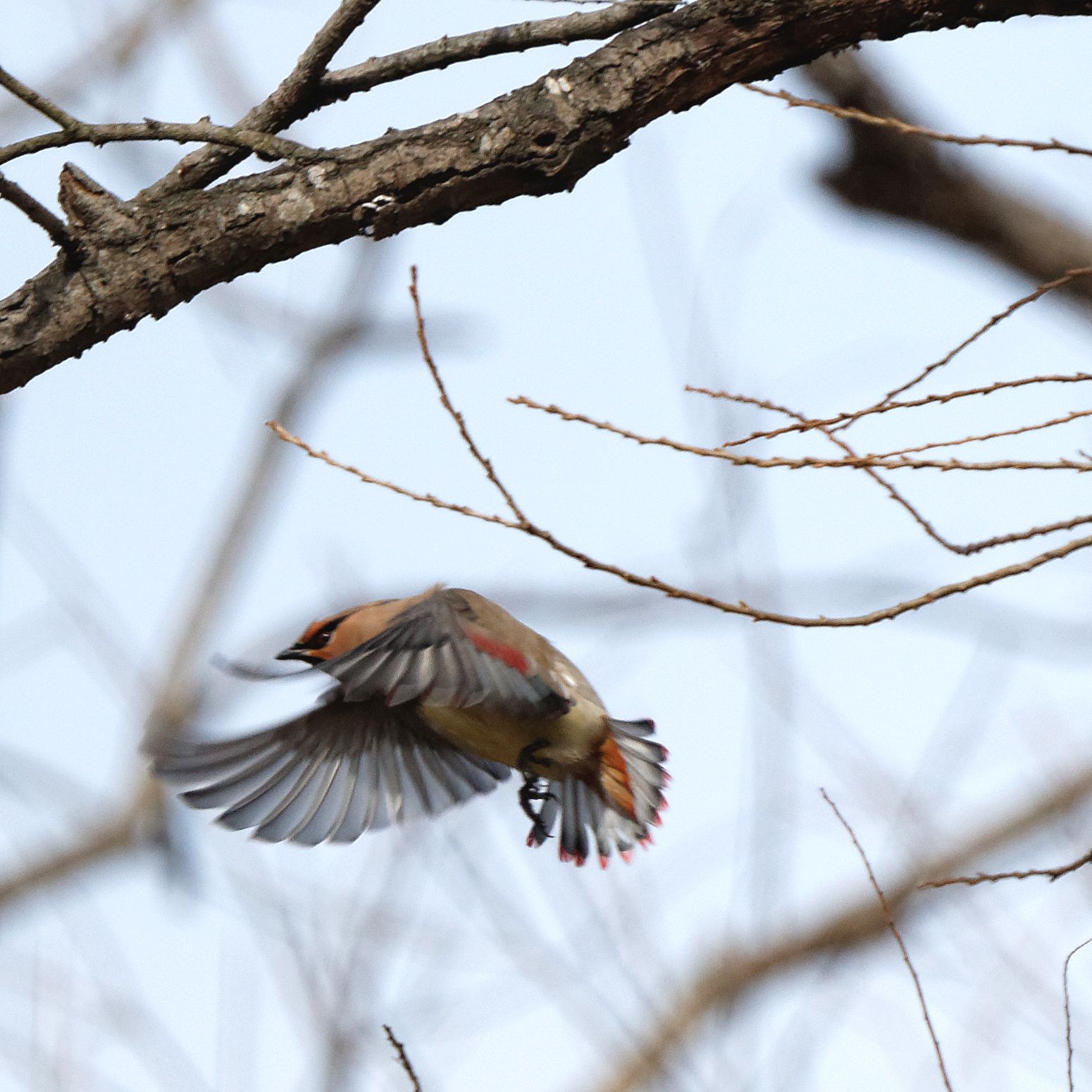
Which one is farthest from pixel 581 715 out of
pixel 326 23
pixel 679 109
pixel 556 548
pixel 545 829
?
pixel 326 23

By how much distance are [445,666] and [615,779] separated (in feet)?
2.18

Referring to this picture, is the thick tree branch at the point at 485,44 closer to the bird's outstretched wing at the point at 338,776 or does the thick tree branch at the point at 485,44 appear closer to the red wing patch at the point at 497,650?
the red wing patch at the point at 497,650

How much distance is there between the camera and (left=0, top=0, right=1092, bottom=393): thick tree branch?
7.06 feet

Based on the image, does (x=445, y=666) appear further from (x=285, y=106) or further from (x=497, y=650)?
(x=285, y=106)

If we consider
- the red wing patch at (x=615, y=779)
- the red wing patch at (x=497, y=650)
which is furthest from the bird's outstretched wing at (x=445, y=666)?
the red wing patch at (x=615, y=779)

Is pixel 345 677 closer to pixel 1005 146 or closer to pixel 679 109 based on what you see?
pixel 679 109

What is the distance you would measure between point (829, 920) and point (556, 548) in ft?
12.8

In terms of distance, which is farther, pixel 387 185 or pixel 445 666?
pixel 445 666

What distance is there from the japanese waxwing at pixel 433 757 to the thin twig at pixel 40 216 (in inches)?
34.0

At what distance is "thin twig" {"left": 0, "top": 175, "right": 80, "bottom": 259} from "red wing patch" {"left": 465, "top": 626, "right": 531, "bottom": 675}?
92cm

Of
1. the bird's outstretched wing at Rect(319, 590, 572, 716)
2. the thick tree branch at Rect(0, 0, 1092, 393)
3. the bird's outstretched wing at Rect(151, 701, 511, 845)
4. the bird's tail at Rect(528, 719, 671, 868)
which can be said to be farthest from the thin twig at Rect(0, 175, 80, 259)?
the bird's tail at Rect(528, 719, 671, 868)

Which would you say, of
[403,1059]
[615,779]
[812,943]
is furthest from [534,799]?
[812,943]

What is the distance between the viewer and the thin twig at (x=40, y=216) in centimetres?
196

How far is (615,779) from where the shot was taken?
296cm
